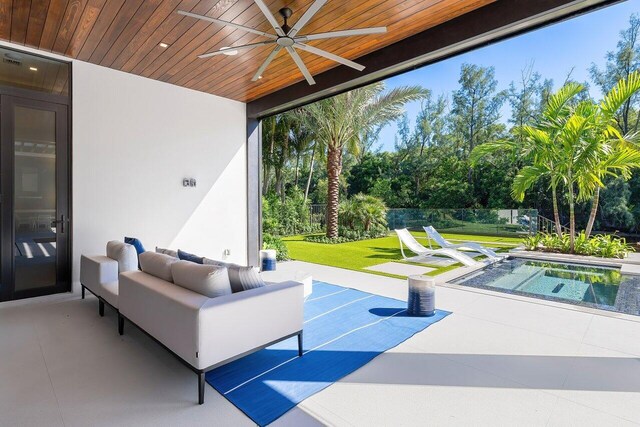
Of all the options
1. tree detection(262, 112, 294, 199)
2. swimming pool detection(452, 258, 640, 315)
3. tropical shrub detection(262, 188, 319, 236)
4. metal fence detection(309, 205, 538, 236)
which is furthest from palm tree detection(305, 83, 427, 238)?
swimming pool detection(452, 258, 640, 315)

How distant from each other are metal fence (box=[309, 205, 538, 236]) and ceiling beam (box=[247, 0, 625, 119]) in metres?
7.53

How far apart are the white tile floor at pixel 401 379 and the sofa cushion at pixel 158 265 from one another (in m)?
A: 0.68

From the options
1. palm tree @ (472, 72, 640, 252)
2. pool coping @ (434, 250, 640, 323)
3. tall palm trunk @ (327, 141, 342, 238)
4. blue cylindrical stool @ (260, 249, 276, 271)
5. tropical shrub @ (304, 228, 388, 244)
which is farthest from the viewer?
tropical shrub @ (304, 228, 388, 244)

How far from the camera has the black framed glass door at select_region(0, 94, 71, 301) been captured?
13.7ft

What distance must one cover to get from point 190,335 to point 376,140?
19624mm

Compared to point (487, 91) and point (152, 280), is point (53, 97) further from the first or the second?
point (487, 91)

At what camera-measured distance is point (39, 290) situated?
4430mm

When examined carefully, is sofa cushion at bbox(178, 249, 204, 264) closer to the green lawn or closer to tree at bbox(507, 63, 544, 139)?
the green lawn

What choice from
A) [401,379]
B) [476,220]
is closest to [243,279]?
[401,379]

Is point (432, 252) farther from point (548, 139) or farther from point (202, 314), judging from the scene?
point (202, 314)

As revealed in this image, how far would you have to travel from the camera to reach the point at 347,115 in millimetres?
10383

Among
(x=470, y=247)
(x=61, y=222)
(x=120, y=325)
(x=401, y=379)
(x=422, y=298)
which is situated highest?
(x=61, y=222)

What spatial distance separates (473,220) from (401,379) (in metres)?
9.40

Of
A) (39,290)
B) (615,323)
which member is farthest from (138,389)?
(615,323)
